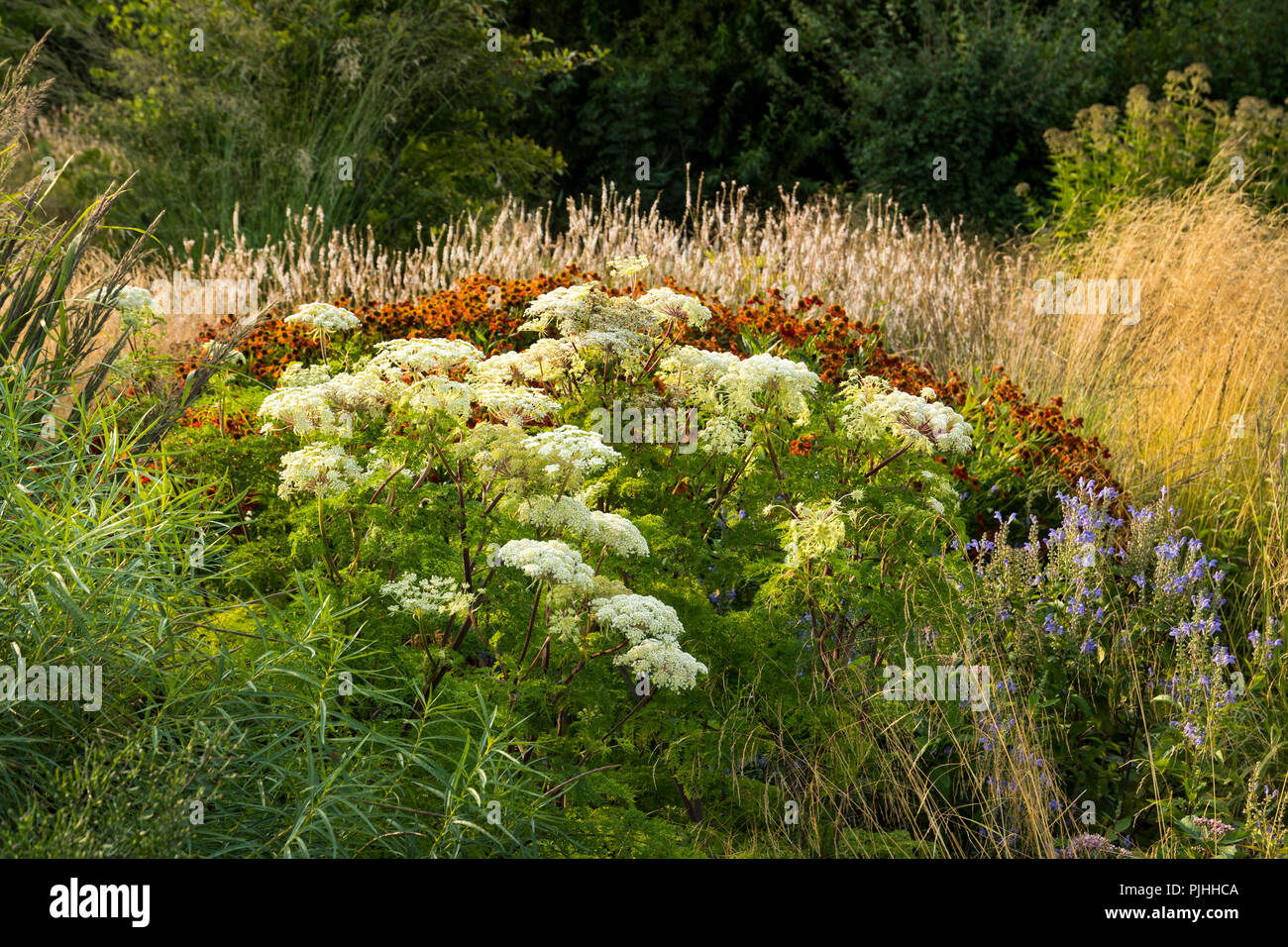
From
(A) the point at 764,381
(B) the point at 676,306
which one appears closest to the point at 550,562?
(A) the point at 764,381

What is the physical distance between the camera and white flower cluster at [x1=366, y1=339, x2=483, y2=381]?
328cm

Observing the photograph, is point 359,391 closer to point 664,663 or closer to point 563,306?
point 563,306

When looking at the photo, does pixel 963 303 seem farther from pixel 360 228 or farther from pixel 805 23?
pixel 805 23

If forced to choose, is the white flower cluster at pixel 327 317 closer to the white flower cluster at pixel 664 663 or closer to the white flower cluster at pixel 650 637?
the white flower cluster at pixel 650 637

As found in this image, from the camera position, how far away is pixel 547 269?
316 inches

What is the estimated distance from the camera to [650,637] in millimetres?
2814

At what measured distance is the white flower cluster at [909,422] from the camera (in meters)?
3.51

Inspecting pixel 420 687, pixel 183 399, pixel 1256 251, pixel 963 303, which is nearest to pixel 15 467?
pixel 183 399

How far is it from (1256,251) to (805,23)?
8267 millimetres

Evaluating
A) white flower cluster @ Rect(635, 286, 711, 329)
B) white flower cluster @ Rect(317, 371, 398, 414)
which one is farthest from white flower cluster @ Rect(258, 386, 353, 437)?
white flower cluster @ Rect(635, 286, 711, 329)

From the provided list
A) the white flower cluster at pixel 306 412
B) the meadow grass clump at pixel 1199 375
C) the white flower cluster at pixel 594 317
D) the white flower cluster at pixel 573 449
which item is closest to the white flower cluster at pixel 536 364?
the white flower cluster at pixel 594 317

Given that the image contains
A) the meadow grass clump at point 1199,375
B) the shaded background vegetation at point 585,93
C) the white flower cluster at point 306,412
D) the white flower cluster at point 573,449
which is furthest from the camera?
the shaded background vegetation at point 585,93

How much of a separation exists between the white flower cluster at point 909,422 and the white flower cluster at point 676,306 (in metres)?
0.53

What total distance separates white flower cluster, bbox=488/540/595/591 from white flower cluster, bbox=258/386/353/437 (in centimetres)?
84
